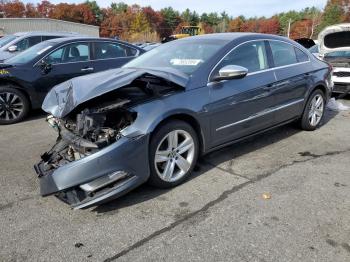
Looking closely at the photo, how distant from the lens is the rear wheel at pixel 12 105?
270 inches

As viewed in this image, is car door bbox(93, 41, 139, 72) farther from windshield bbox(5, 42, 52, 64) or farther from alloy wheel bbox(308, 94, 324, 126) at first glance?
alloy wheel bbox(308, 94, 324, 126)

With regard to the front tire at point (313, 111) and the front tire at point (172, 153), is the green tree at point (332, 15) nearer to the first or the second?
the front tire at point (313, 111)

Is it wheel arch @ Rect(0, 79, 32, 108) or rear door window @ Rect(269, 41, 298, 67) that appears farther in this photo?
wheel arch @ Rect(0, 79, 32, 108)

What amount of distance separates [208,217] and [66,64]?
5271mm

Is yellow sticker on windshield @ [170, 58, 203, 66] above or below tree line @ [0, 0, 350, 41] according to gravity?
below

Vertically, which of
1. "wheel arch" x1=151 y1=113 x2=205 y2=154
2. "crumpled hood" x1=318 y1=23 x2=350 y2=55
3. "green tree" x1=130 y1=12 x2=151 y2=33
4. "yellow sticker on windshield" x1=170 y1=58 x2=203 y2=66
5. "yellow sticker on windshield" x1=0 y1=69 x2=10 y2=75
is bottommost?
"wheel arch" x1=151 y1=113 x2=205 y2=154

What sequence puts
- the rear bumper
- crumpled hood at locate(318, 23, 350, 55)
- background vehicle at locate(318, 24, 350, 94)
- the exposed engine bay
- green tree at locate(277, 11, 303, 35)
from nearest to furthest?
the rear bumper → the exposed engine bay → background vehicle at locate(318, 24, 350, 94) → crumpled hood at locate(318, 23, 350, 55) → green tree at locate(277, 11, 303, 35)

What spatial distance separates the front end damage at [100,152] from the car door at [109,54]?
4.28 metres

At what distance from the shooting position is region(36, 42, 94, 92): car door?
7.24 meters

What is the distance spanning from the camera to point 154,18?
346 ft

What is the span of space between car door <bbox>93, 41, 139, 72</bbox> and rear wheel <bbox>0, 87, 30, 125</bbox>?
1.66 metres

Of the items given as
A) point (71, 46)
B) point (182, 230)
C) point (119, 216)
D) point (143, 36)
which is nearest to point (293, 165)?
point (182, 230)

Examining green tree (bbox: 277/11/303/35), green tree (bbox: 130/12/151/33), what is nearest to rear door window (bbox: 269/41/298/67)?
green tree (bbox: 130/12/151/33)

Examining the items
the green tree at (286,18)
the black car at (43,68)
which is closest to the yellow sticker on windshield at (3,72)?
the black car at (43,68)
